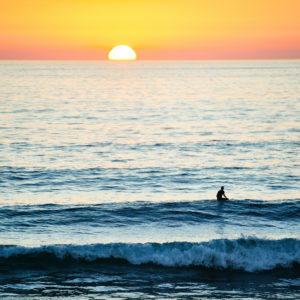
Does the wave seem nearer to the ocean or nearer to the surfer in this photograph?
the ocean

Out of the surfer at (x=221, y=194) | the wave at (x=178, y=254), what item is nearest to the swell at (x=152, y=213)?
the surfer at (x=221, y=194)

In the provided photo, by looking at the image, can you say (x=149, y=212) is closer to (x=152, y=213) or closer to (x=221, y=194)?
(x=152, y=213)

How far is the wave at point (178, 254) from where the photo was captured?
19.9m

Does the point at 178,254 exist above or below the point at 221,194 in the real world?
below

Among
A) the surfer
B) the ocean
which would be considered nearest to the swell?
the ocean

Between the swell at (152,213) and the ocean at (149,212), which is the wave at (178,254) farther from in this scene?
the swell at (152,213)

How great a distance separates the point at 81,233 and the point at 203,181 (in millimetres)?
12991

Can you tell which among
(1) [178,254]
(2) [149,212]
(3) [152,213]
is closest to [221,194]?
(3) [152,213]

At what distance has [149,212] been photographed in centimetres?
2689

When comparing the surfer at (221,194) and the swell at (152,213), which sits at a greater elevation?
the surfer at (221,194)

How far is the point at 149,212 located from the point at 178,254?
6919 millimetres

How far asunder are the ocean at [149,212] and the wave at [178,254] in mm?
45

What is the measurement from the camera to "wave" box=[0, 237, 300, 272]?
784 inches

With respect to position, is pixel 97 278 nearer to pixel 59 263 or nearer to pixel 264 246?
pixel 59 263
